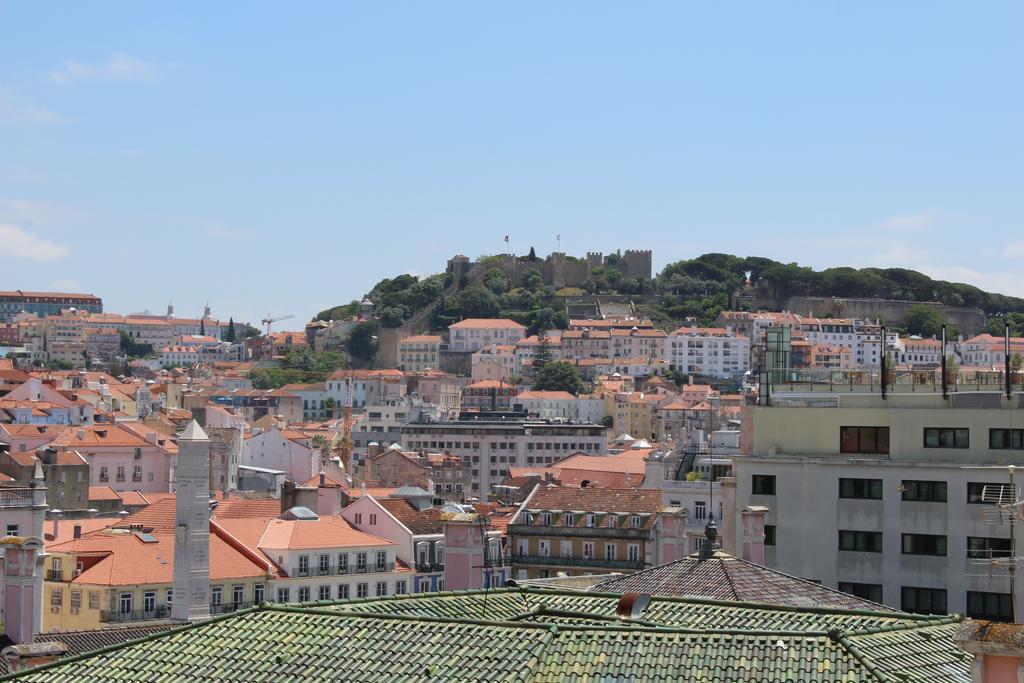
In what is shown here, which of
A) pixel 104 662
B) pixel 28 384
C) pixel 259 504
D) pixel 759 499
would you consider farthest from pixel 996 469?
pixel 28 384

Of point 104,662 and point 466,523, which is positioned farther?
point 466,523

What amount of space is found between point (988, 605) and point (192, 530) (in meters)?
15.4

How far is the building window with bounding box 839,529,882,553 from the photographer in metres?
25.5

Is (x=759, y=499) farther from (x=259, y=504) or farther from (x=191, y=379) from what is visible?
(x=191, y=379)

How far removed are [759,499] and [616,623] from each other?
11397mm

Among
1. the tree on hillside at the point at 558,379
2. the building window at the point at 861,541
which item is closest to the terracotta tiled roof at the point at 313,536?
the building window at the point at 861,541

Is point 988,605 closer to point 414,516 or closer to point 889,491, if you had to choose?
point 889,491

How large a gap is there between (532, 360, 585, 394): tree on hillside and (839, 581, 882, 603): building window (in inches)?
6006

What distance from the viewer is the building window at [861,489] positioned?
2556cm

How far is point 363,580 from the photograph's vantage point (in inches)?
1865

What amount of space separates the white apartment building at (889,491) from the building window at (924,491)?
0.04ft

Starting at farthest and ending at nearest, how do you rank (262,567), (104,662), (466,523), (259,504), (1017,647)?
(259,504) < (262,567) < (466,523) < (104,662) < (1017,647)

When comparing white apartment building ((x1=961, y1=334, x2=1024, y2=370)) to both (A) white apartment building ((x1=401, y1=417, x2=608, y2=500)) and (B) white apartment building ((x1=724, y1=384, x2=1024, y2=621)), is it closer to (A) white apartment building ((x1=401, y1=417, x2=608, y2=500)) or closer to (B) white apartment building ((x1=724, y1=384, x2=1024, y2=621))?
(A) white apartment building ((x1=401, y1=417, x2=608, y2=500))

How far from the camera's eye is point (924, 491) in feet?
82.7
